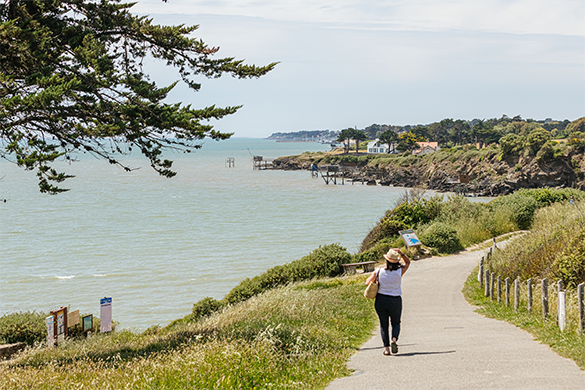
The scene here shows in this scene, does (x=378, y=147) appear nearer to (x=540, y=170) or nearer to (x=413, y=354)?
(x=540, y=170)

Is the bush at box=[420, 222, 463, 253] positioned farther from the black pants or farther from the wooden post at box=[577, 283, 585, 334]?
the black pants

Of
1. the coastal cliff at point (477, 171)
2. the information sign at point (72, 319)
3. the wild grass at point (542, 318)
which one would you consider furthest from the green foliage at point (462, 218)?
the coastal cliff at point (477, 171)

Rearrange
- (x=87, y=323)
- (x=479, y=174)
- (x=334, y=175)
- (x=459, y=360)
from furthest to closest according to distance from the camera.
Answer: (x=334, y=175), (x=479, y=174), (x=87, y=323), (x=459, y=360)

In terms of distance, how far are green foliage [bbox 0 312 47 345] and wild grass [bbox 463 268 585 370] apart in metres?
11.9

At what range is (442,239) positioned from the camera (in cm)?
2472

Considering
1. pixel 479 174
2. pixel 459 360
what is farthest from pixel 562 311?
pixel 479 174

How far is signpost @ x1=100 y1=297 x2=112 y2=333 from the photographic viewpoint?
13.9 m

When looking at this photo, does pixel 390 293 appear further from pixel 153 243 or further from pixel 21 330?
pixel 153 243

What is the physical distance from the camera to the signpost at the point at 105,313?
13928 mm

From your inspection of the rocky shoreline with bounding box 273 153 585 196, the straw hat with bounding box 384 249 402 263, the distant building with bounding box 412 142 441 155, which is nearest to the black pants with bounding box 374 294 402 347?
the straw hat with bounding box 384 249 402 263

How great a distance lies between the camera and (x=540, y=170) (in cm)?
7681

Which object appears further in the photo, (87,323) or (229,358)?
(87,323)

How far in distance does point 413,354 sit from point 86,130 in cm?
746

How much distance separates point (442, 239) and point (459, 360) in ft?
58.7
